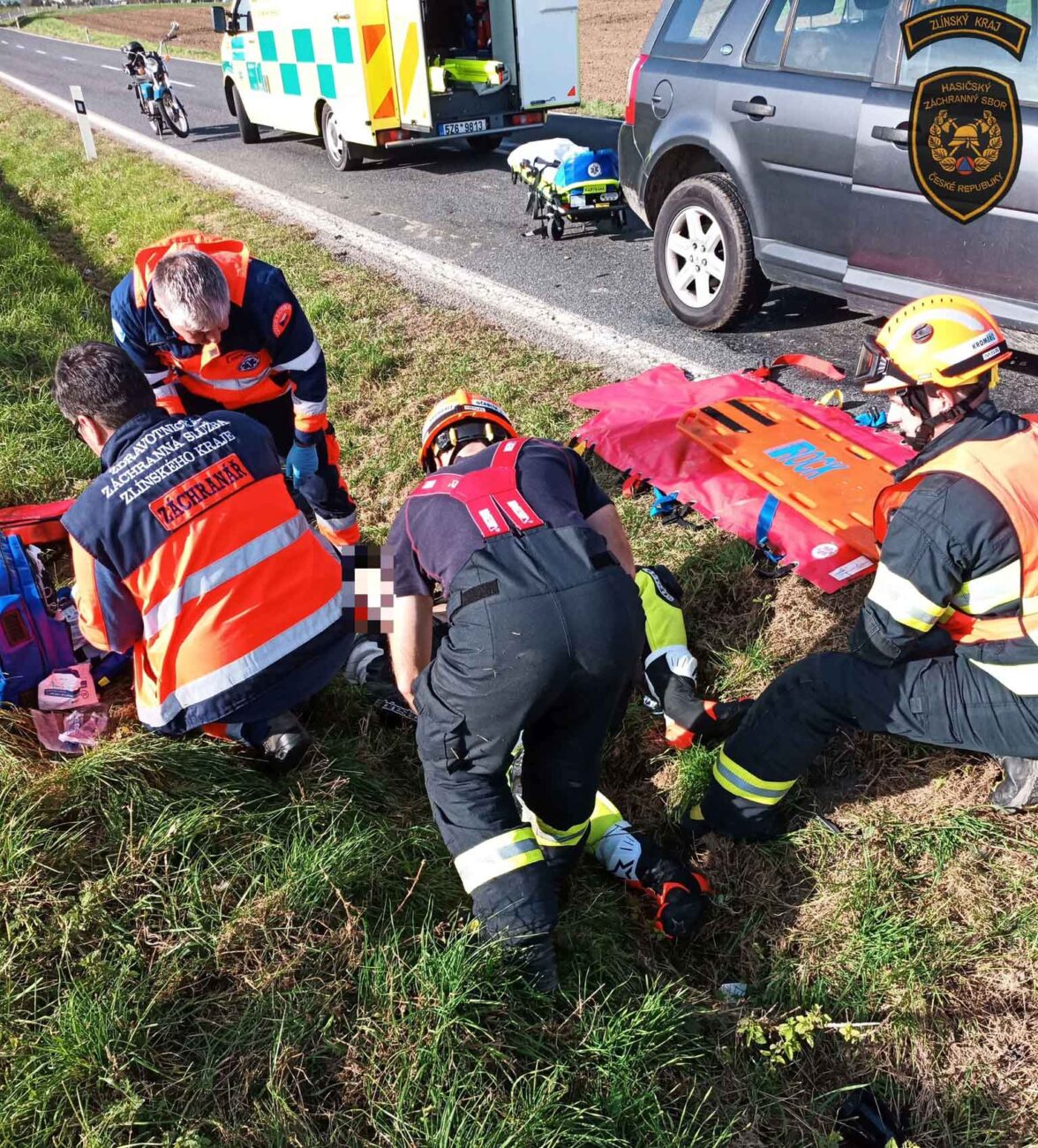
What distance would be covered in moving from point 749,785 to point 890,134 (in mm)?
3247

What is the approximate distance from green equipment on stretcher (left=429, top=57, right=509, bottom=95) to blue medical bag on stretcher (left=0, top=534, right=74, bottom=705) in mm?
8404

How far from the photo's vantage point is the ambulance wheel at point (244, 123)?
13.0 m

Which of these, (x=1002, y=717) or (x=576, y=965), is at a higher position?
(x=1002, y=717)

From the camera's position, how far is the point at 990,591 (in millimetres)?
2268

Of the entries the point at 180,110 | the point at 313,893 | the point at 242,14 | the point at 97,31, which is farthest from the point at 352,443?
the point at 97,31

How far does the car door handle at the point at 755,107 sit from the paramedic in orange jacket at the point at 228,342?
2.80m

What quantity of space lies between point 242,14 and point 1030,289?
38.5 ft

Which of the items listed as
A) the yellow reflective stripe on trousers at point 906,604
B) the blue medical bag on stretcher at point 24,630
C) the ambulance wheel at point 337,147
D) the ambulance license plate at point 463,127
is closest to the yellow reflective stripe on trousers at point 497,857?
the yellow reflective stripe on trousers at point 906,604

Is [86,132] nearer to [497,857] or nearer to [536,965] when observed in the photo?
[497,857]

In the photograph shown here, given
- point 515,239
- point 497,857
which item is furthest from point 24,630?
point 515,239

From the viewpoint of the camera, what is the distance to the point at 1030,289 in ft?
12.9

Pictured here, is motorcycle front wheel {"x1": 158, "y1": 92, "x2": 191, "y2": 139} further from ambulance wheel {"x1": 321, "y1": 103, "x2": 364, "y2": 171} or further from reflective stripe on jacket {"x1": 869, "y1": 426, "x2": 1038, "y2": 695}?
reflective stripe on jacket {"x1": 869, "y1": 426, "x2": 1038, "y2": 695}

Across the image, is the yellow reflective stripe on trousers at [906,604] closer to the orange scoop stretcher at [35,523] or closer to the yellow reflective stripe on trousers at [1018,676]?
the yellow reflective stripe on trousers at [1018,676]

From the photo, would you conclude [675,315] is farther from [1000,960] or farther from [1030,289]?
[1000,960]
